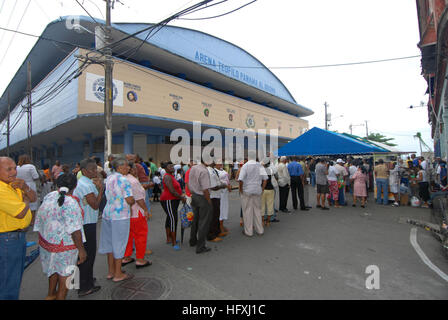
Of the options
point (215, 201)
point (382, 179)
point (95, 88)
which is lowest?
point (215, 201)

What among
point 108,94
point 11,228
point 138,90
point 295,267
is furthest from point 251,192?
point 138,90

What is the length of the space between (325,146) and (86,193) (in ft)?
28.0

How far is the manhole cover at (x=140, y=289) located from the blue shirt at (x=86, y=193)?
99cm

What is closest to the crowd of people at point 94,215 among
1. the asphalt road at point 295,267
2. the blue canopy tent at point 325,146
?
the asphalt road at point 295,267

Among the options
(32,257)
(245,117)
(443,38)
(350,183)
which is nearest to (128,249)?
(32,257)

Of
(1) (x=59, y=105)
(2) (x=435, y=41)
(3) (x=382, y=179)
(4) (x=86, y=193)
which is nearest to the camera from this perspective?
(4) (x=86, y=193)

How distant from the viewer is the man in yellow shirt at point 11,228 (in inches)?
85.8

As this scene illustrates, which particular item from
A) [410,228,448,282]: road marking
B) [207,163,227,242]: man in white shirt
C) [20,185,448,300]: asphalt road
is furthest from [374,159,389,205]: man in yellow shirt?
[207,163,227,242]: man in white shirt

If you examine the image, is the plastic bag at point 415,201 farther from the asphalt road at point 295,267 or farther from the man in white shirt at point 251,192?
the man in white shirt at point 251,192

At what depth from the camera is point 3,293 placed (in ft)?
7.39

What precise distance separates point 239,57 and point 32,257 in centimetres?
2415

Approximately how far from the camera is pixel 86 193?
9.39 ft

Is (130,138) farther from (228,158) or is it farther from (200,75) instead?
(228,158)

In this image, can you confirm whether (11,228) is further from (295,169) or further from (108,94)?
(295,169)
